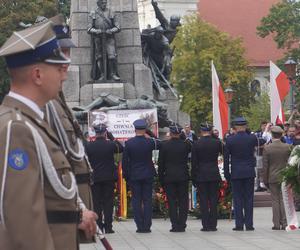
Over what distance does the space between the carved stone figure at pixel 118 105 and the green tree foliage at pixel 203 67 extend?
143 ft

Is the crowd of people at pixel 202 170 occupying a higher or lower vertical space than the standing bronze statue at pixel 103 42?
lower

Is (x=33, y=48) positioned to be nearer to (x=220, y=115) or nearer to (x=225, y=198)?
(x=225, y=198)

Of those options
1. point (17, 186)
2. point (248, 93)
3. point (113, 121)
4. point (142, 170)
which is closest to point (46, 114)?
point (17, 186)

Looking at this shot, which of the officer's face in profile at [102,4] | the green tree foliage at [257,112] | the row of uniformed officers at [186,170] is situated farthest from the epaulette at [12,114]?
the green tree foliage at [257,112]

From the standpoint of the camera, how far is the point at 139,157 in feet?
55.8

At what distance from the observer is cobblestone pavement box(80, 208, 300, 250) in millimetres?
14297

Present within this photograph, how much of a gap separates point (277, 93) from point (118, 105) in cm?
405

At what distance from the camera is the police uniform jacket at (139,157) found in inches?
666

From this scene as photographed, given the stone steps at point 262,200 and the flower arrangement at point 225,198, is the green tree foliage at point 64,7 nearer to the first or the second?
the stone steps at point 262,200

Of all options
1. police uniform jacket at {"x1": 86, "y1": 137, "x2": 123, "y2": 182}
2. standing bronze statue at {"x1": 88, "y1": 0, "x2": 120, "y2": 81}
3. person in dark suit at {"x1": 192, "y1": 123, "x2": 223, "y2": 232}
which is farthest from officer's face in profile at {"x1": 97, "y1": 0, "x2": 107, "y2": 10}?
police uniform jacket at {"x1": 86, "y1": 137, "x2": 123, "y2": 182}

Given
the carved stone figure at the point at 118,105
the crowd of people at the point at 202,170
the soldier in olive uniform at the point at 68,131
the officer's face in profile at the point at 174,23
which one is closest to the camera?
the soldier in olive uniform at the point at 68,131

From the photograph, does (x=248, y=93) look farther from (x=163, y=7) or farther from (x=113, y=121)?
(x=113, y=121)

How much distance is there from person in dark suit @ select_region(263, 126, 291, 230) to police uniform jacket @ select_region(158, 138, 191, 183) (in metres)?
1.38

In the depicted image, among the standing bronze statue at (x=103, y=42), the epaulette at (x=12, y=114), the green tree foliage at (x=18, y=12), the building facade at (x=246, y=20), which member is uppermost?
the building facade at (x=246, y=20)
